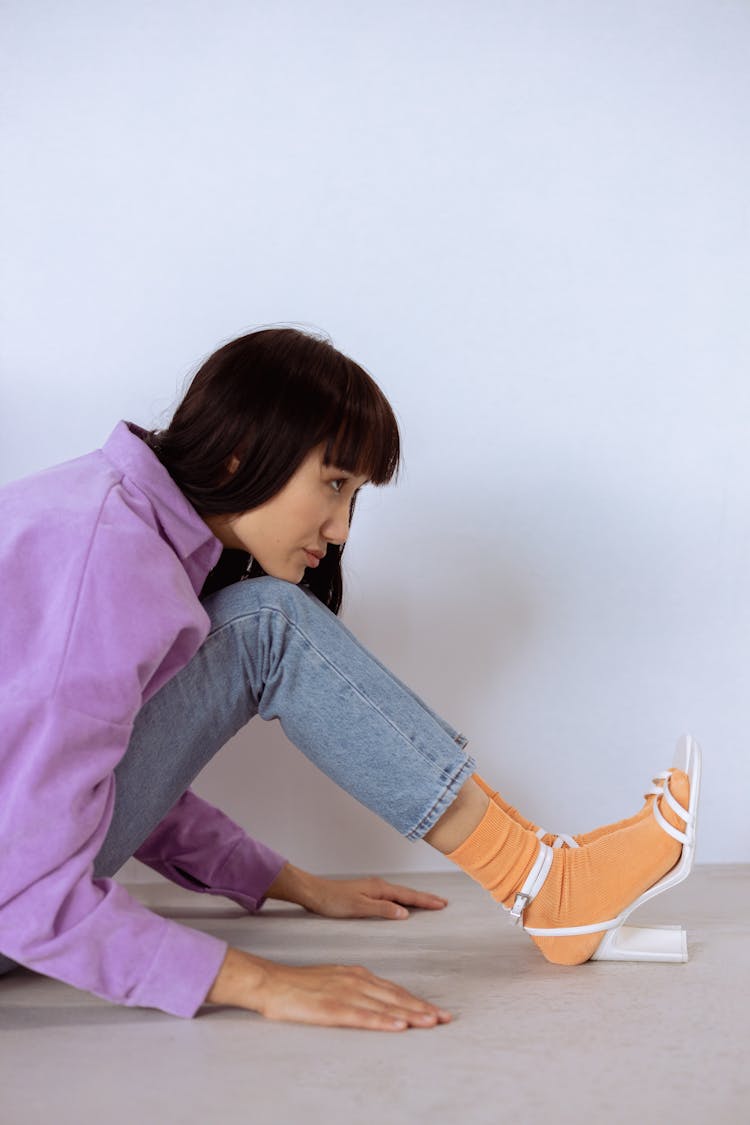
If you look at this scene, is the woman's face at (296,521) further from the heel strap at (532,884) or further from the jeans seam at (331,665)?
the heel strap at (532,884)

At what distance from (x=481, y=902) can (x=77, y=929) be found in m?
0.72

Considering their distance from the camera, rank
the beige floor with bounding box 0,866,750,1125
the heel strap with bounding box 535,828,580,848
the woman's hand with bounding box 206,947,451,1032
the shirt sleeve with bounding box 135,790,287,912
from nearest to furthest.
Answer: the beige floor with bounding box 0,866,750,1125 → the woman's hand with bounding box 206,947,451,1032 → the heel strap with bounding box 535,828,580,848 → the shirt sleeve with bounding box 135,790,287,912

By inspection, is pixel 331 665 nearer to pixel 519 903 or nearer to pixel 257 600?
pixel 257 600

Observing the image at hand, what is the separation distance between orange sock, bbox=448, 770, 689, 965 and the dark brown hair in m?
0.36

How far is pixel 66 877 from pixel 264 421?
44 cm

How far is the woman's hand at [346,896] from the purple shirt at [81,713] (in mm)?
472

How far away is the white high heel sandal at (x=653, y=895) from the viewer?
3.29ft

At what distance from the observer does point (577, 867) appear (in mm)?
1019

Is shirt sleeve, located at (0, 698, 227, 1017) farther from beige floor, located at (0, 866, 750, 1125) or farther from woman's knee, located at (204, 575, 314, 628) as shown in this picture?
woman's knee, located at (204, 575, 314, 628)

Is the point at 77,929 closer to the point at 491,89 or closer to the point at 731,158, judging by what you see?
the point at 491,89

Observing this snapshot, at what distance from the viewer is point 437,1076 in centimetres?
76

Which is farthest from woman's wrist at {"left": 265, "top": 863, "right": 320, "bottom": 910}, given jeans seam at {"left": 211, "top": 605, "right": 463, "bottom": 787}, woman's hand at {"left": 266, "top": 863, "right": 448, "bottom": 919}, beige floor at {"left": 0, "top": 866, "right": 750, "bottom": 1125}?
jeans seam at {"left": 211, "top": 605, "right": 463, "bottom": 787}

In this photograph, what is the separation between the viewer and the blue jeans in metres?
0.96

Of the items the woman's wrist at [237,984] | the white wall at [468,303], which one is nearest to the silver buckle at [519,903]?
the woman's wrist at [237,984]
